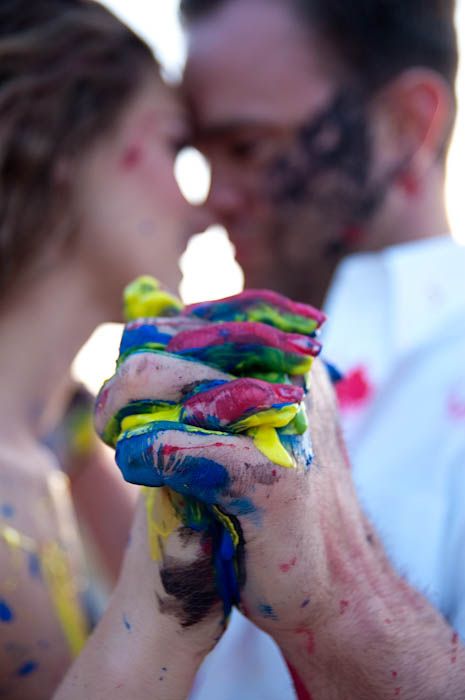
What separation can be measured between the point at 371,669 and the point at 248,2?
2154 mm

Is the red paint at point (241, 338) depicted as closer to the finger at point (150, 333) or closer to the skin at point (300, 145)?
the finger at point (150, 333)

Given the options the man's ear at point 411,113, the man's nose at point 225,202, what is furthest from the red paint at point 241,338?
the man's ear at point 411,113

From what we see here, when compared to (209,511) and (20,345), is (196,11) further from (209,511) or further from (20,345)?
(209,511)

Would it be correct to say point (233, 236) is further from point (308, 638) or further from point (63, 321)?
point (308, 638)

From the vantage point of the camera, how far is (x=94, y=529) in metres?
2.14

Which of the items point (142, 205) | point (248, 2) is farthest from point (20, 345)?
point (248, 2)

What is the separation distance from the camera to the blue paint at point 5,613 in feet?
3.72

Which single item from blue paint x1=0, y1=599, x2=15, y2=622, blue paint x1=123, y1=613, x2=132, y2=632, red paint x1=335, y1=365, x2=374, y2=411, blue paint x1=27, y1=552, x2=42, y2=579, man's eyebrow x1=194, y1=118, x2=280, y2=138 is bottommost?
red paint x1=335, y1=365, x2=374, y2=411

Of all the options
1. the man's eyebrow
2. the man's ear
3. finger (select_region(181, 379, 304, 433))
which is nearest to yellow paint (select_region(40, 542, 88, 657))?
finger (select_region(181, 379, 304, 433))

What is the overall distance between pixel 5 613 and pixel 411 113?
6.26 ft

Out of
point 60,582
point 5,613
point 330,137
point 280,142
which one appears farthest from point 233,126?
point 5,613

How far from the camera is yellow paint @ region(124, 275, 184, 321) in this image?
90 cm

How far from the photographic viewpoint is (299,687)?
865 mm

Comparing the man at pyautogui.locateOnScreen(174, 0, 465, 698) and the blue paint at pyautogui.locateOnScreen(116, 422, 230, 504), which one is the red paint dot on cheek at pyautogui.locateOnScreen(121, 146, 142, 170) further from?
the blue paint at pyautogui.locateOnScreen(116, 422, 230, 504)
